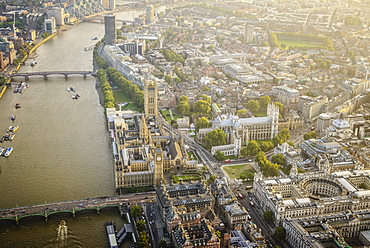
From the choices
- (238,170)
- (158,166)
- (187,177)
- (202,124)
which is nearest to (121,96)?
(202,124)

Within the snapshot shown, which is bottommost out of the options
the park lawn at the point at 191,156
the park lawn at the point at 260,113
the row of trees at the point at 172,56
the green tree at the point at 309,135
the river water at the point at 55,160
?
the river water at the point at 55,160

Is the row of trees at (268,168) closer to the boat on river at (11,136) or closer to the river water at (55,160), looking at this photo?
the river water at (55,160)

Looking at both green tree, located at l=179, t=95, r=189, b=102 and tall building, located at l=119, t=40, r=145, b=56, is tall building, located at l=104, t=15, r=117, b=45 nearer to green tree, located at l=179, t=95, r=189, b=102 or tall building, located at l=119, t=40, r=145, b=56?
tall building, located at l=119, t=40, r=145, b=56

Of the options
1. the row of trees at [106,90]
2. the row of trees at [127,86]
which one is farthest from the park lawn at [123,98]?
the row of trees at [106,90]

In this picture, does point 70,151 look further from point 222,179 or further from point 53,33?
point 53,33

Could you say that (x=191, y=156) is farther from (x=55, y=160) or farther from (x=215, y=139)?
(x=55, y=160)
